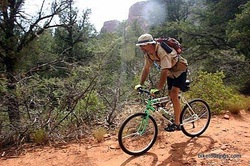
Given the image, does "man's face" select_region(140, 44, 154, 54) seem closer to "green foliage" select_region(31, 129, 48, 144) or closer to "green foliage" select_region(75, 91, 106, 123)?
"green foliage" select_region(75, 91, 106, 123)

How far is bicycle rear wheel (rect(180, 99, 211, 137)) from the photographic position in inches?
178

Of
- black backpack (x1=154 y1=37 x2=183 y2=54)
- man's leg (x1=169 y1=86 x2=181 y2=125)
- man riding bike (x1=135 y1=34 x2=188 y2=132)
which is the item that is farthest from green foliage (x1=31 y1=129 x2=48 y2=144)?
black backpack (x1=154 y1=37 x2=183 y2=54)

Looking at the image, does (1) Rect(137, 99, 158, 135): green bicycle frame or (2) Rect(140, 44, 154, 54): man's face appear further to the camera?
(1) Rect(137, 99, 158, 135): green bicycle frame

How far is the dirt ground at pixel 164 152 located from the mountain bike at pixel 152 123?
0.15 m

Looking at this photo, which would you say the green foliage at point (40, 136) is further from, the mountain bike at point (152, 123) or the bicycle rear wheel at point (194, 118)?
the bicycle rear wheel at point (194, 118)

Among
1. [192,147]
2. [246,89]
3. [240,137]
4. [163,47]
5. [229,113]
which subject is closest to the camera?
[163,47]

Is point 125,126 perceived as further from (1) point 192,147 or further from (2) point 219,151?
(2) point 219,151

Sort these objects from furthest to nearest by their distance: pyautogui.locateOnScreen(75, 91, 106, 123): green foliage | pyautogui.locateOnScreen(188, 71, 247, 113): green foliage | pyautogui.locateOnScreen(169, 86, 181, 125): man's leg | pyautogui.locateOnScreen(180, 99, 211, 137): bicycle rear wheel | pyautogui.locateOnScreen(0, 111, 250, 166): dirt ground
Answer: pyautogui.locateOnScreen(188, 71, 247, 113): green foliage < pyautogui.locateOnScreen(75, 91, 106, 123): green foliage < pyautogui.locateOnScreen(180, 99, 211, 137): bicycle rear wheel < pyautogui.locateOnScreen(169, 86, 181, 125): man's leg < pyautogui.locateOnScreen(0, 111, 250, 166): dirt ground

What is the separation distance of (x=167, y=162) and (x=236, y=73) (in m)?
7.99

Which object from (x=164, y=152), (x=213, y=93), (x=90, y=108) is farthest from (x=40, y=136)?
(x=213, y=93)

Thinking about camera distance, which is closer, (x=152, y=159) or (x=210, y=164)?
(x=210, y=164)

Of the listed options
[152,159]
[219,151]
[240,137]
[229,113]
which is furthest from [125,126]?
[229,113]

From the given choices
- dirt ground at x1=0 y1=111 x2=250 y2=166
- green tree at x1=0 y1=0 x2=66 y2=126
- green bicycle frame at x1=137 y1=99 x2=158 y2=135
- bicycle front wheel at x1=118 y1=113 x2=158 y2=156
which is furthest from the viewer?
green tree at x1=0 y1=0 x2=66 y2=126

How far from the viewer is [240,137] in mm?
4578
